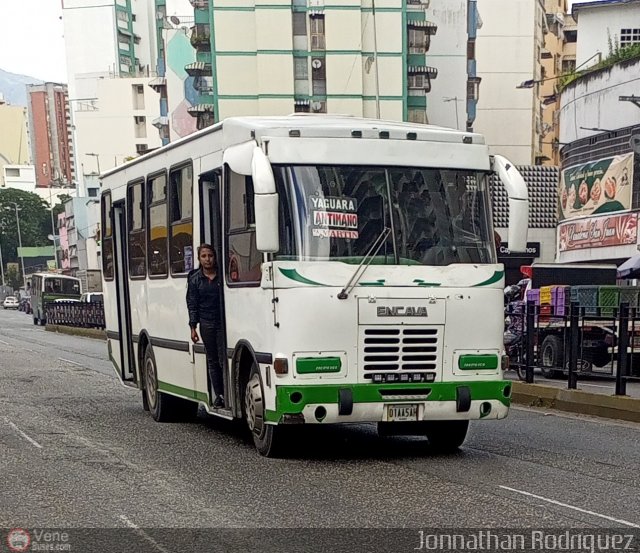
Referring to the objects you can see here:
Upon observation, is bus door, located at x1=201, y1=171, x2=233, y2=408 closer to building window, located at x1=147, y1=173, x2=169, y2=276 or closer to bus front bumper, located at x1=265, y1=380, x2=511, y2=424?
building window, located at x1=147, y1=173, x2=169, y2=276

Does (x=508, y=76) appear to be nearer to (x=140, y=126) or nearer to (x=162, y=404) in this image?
(x=140, y=126)

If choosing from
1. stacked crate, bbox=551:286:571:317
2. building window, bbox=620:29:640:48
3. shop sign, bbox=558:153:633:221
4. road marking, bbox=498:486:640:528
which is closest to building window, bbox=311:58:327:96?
building window, bbox=620:29:640:48

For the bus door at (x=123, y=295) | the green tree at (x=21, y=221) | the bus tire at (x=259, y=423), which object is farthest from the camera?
the green tree at (x=21, y=221)

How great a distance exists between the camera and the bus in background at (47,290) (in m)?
58.9

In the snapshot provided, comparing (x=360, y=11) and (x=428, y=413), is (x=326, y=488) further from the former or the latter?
(x=360, y=11)

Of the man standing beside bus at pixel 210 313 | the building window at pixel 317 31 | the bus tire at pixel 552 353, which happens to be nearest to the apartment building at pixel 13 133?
the building window at pixel 317 31

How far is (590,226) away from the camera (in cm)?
3706

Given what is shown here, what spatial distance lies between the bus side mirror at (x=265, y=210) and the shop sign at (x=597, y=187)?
89.2 feet

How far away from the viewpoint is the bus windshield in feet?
29.9

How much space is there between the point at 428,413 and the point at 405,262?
1.37 metres

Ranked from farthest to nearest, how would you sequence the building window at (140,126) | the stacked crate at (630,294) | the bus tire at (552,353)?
1. the building window at (140,126)
2. the stacked crate at (630,294)
3. the bus tire at (552,353)

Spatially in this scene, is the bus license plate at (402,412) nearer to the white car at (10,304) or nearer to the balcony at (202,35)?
the balcony at (202,35)

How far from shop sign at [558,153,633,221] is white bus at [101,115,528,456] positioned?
2586 centimetres

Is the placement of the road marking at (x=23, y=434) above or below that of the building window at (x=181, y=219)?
below
